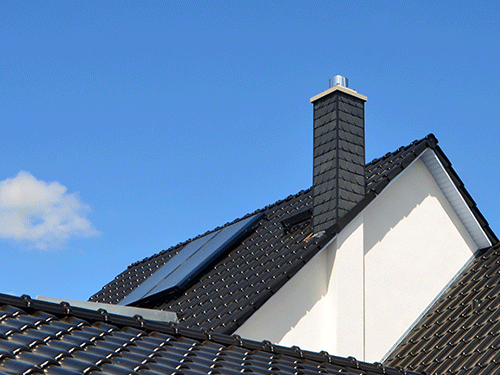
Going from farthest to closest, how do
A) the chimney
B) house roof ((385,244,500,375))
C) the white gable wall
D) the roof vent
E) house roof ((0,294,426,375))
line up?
the roof vent < the chimney < the white gable wall < house roof ((385,244,500,375)) < house roof ((0,294,426,375))

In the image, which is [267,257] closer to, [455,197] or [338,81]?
[338,81]

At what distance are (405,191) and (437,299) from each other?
86.7 inches

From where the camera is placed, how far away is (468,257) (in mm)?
14297

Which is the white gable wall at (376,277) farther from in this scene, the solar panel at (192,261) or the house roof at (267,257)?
the solar panel at (192,261)

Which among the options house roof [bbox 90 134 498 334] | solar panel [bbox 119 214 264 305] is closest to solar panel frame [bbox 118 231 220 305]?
solar panel [bbox 119 214 264 305]

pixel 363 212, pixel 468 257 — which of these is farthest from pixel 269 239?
pixel 468 257

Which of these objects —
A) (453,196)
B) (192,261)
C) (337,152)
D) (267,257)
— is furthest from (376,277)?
(192,261)

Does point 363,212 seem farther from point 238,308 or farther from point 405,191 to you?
point 238,308

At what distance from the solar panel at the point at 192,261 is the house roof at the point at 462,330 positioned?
13.7ft

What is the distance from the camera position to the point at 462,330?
1154 cm

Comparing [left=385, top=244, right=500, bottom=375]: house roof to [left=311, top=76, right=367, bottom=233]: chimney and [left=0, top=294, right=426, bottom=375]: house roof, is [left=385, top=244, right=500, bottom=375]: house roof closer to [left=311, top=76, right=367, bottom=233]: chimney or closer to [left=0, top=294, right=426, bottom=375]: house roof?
[left=311, top=76, right=367, bottom=233]: chimney

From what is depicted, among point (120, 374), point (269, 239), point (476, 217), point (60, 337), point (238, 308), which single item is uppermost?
point (269, 239)

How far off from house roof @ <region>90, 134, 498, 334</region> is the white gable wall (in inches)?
11.4

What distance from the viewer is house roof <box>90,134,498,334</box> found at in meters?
11.1
